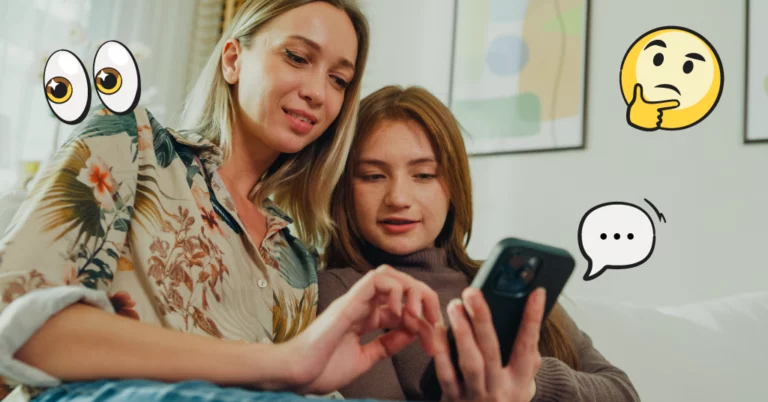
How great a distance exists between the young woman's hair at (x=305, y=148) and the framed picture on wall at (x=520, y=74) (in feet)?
2.83

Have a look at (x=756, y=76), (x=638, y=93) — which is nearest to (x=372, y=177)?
(x=638, y=93)

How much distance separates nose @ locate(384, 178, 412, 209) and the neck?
0.76 ft

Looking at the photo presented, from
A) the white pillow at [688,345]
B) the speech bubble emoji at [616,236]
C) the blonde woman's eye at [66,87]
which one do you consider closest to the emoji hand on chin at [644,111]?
the speech bubble emoji at [616,236]

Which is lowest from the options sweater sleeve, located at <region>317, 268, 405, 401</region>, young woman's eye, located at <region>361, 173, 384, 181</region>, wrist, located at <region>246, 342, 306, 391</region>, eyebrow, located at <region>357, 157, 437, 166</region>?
sweater sleeve, located at <region>317, 268, 405, 401</region>

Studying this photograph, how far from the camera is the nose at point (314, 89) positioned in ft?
3.43

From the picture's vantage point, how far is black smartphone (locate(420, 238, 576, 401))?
1.96 feet

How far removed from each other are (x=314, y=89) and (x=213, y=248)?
0.34 m

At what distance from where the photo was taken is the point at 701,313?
4.71ft

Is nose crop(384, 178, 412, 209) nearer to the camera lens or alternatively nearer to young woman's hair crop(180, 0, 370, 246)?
young woman's hair crop(180, 0, 370, 246)

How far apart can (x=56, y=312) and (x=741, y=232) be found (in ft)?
5.63

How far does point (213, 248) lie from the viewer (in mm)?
874

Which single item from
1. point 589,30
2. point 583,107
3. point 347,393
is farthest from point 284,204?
point 589,30

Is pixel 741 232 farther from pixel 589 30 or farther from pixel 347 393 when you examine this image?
pixel 347 393

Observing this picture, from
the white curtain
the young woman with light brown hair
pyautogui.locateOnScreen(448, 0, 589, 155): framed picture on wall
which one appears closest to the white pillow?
the young woman with light brown hair
